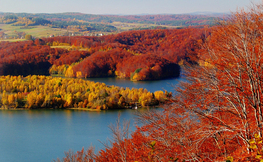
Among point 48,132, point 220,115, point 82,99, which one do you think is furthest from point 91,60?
point 220,115

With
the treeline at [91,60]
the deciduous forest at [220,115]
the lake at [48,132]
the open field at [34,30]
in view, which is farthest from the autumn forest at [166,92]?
the open field at [34,30]

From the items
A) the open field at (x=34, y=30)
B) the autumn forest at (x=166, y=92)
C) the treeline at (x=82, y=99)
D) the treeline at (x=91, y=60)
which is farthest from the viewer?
the open field at (x=34, y=30)

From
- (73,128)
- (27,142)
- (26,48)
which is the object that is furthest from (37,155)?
(26,48)

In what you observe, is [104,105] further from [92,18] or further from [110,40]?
[92,18]

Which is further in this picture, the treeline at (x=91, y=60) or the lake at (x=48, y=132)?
the treeline at (x=91, y=60)

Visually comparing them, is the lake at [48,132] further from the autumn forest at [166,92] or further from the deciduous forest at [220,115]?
the deciduous forest at [220,115]

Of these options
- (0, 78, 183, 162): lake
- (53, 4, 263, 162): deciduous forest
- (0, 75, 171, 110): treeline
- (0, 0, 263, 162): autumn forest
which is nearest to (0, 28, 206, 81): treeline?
(0, 0, 263, 162): autumn forest

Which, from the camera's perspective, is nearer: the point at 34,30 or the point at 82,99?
the point at 82,99

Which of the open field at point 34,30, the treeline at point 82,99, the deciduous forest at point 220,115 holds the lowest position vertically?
the treeline at point 82,99

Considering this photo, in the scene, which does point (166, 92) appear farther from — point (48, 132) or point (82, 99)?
point (82, 99)
